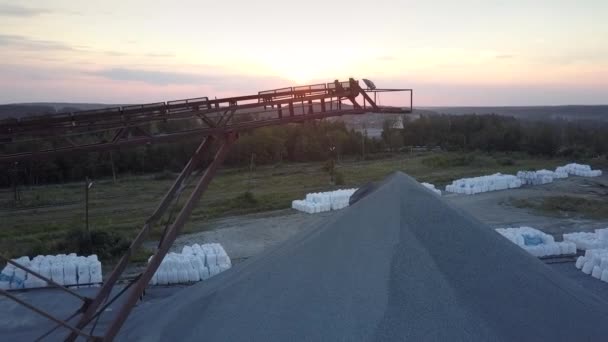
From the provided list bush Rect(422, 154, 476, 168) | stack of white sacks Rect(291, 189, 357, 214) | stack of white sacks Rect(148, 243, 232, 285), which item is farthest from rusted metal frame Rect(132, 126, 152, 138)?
bush Rect(422, 154, 476, 168)

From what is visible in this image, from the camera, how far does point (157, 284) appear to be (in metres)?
9.81

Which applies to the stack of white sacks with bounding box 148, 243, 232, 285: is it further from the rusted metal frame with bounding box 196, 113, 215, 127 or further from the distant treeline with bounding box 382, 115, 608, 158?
the distant treeline with bounding box 382, 115, 608, 158

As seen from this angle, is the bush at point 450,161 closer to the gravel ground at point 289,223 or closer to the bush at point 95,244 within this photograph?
the gravel ground at point 289,223

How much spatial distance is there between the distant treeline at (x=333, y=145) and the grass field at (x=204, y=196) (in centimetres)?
145

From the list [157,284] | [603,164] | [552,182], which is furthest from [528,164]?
[157,284]

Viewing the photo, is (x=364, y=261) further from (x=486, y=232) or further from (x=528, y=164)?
(x=528, y=164)

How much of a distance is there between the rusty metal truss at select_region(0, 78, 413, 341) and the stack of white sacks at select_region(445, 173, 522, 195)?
13946 mm

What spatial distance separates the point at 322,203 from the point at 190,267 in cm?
730

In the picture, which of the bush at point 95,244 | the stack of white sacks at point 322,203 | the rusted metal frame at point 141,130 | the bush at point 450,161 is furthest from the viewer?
the bush at point 450,161

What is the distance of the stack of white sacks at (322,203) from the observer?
16.7 metres

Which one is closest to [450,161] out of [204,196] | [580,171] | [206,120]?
[580,171]

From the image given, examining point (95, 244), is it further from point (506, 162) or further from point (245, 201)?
point (506, 162)

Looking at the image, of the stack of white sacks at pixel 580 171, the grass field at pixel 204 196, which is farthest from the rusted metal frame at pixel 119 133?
the stack of white sacks at pixel 580 171

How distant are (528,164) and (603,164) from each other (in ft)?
12.2
